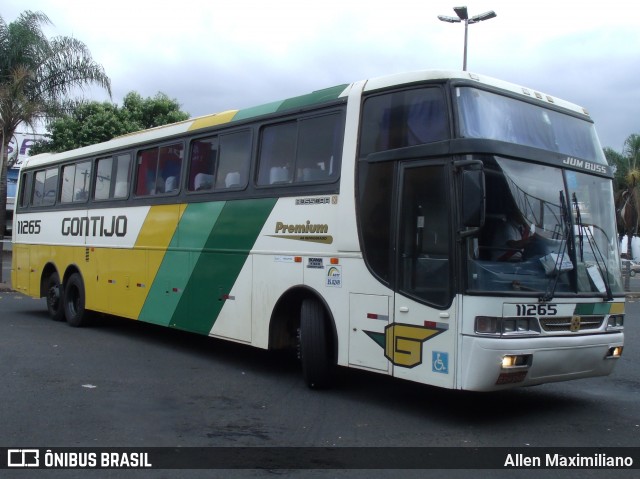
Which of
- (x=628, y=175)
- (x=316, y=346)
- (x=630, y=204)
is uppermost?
(x=628, y=175)

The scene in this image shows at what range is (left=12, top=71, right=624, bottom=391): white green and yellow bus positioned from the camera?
6.60m

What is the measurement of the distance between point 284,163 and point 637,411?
192 inches

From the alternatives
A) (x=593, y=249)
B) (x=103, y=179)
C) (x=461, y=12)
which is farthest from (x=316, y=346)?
(x=461, y=12)

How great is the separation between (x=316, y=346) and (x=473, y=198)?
2.70 metres

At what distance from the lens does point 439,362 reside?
6699 millimetres

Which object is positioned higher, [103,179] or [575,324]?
[103,179]

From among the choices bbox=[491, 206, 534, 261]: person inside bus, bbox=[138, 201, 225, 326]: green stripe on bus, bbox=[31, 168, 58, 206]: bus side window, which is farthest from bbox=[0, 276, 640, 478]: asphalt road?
bbox=[31, 168, 58, 206]: bus side window

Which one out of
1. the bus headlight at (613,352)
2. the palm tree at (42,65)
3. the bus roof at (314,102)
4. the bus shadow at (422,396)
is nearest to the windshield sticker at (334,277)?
the bus shadow at (422,396)

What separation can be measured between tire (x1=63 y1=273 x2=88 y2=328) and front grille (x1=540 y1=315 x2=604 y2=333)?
9.42 metres

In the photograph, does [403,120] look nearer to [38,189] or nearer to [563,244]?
[563,244]

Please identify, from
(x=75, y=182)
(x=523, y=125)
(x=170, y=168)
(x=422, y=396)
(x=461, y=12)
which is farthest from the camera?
(x=461, y=12)

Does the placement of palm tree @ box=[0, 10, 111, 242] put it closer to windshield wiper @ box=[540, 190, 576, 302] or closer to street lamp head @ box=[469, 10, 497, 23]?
street lamp head @ box=[469, 10, 497, 23]

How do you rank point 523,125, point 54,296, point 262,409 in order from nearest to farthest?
point 523,125 → point 262,409 → point 54,296

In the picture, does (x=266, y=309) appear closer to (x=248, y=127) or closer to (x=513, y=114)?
(x=248, y=127)
